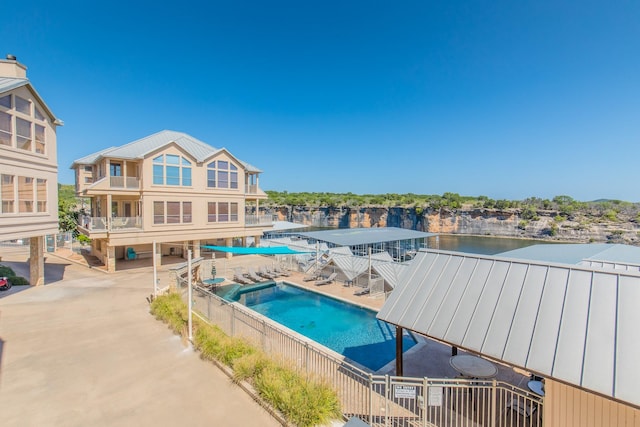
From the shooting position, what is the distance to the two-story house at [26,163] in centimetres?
1145

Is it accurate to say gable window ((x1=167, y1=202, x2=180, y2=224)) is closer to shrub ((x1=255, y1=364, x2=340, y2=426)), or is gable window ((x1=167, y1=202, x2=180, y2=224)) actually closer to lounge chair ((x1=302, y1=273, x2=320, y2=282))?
lounge chair ((x1=302, y1=273, x2=320, y2=282))

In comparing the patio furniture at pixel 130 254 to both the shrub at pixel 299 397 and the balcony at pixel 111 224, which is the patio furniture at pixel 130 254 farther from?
the shrub at pixel 299 397

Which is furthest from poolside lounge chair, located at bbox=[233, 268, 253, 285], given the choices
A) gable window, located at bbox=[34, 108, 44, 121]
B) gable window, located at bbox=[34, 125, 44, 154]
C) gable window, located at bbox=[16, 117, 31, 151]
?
gable window, located at bbox=[34, 108, 44, 121]

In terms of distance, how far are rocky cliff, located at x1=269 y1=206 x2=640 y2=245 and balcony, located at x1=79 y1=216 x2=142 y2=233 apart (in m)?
56.9

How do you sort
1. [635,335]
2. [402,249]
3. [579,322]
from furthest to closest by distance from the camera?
[402,249] < [579,322] < [635,335]

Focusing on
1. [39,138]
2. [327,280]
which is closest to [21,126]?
[39,138]

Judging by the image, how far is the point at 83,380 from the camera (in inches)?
269

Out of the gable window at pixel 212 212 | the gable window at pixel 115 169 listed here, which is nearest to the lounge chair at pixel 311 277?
the gable window at pixel 212 212

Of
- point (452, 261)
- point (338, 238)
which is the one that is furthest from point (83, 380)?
point (338, 238)

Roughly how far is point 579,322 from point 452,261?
7.11 feet

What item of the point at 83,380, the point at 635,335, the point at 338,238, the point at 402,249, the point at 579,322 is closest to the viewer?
the point at 635,335

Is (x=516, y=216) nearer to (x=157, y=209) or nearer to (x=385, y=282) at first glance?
(x=385, y=282)

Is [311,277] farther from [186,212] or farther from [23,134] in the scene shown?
[23,134]

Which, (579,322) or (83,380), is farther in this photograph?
(83,380)
